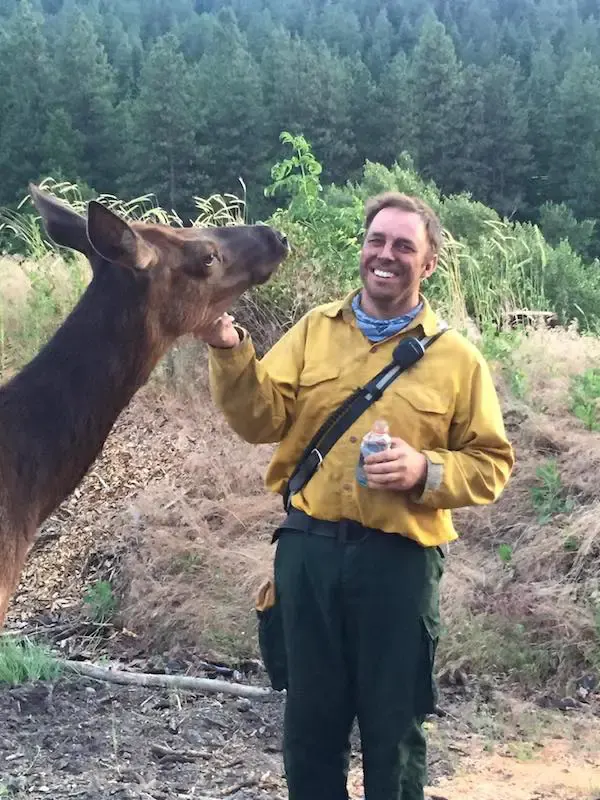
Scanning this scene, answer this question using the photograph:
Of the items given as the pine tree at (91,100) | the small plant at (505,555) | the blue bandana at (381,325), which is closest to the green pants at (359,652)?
the blue bandana at (381,325)

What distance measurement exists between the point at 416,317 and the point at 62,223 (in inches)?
61.9

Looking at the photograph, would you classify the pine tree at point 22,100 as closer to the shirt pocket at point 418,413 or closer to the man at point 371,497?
the man at point 371,497

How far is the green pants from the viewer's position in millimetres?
3123

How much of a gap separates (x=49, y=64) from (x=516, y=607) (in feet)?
136

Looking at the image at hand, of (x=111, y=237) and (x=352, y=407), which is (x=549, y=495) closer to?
(x=352, y=407)

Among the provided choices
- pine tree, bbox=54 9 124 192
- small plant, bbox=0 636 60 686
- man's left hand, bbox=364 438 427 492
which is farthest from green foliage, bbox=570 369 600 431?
pine tree, bbox=54 9 124 192

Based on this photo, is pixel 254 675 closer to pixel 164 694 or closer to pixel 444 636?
pixel 164 694

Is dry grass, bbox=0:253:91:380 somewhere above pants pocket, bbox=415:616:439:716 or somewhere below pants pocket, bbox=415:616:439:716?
above

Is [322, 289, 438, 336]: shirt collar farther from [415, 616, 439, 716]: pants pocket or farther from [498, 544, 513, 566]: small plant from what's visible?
[498, 544, 513, 566]: small plant

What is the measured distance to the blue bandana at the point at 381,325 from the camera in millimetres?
3238

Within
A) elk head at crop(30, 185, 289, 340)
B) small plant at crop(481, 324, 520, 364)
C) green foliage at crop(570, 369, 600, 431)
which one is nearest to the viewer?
elk head at crop(30, 185, 289, 340)

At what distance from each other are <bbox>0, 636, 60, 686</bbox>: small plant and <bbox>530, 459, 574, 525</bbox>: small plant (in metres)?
3.35

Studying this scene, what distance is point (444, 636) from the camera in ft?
18.9

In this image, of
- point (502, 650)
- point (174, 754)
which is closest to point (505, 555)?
point (502, 650)
